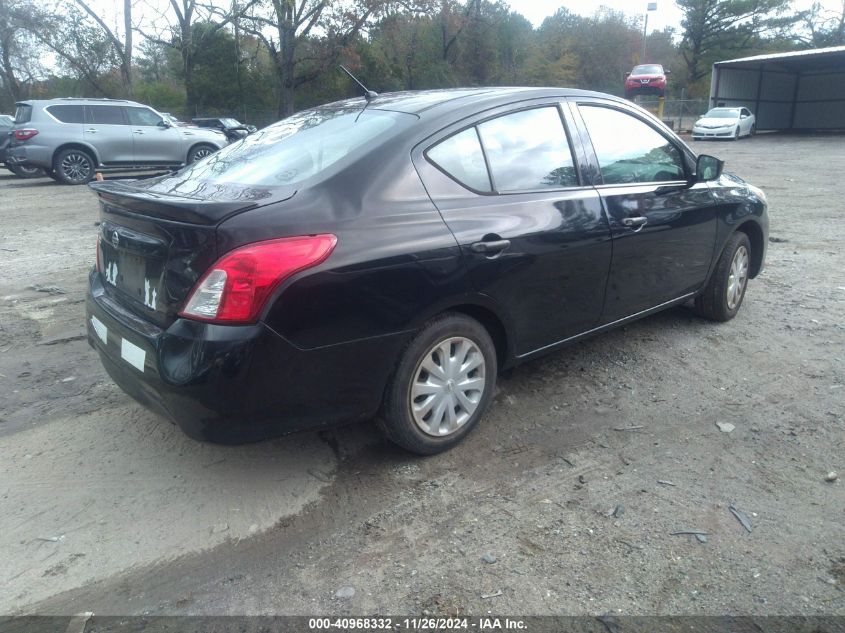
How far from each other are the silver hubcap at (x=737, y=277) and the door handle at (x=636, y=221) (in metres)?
1.33

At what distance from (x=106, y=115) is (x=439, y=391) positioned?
15.1 meters

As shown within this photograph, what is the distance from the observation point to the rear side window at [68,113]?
592 inches

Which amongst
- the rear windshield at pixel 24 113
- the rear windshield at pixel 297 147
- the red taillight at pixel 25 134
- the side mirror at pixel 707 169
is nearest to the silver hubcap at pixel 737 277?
the side mirror at pixel 707 169

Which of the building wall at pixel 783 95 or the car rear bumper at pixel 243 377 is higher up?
the building wall at pixel 783 95

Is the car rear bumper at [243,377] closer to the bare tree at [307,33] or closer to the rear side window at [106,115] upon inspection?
the rear side window at [106,115]

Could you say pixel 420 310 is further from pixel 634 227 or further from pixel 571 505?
pixel 634 227

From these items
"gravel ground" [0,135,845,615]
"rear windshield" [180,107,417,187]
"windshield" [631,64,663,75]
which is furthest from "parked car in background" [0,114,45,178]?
"windshield" [631,64,663,75]

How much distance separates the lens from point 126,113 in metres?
15.9

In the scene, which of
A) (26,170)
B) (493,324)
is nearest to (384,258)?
(493,324)

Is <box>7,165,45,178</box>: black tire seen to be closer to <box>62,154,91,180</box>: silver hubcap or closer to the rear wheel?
<box>62,154,91,180</box>: silver hubcap

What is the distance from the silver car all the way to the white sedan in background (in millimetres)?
21321

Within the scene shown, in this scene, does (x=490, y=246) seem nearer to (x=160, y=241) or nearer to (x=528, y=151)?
(x=528, y=151)

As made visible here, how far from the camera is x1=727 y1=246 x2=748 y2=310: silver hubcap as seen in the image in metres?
5.06

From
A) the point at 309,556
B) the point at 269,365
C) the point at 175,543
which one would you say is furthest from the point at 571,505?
the point at 175,543
